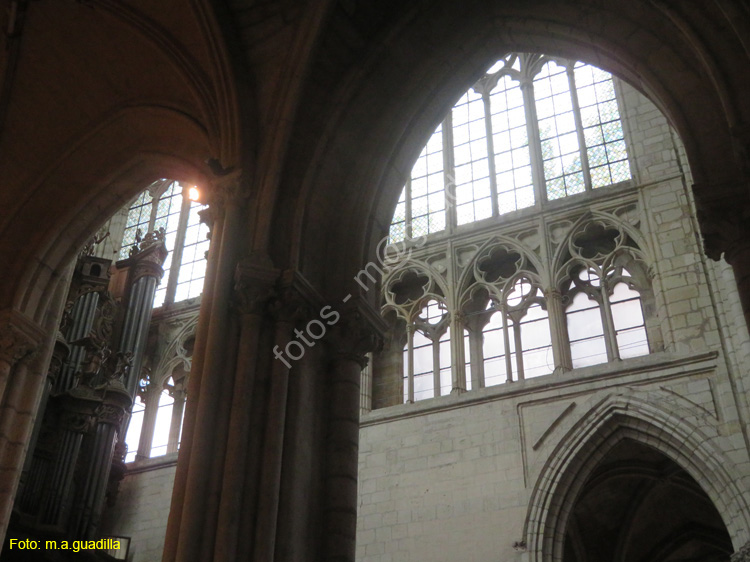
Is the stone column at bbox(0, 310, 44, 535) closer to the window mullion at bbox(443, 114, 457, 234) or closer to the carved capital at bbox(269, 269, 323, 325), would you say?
the carved capital at bbox(269, 269, 323, 325)

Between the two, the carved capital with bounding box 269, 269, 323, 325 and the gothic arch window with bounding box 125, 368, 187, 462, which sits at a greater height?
the gothic arch window with bounding box 125, 368, 187, 462

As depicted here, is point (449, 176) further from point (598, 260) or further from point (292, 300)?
point (292, 300)

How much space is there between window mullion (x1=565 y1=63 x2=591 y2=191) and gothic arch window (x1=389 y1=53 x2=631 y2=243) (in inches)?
0.6

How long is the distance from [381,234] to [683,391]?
19.7 ft

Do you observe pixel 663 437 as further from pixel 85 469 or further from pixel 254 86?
pixel 85 469

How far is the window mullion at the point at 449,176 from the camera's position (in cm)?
1423

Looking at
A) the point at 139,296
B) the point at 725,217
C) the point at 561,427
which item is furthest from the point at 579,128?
the point at 725,217

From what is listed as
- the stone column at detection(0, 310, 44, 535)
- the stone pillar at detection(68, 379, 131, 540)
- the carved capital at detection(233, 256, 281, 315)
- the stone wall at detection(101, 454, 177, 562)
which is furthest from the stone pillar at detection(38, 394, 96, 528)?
the carved capital at detection(233, 256, 281, 315)

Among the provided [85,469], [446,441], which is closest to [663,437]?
[446,441]

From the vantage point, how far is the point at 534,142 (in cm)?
1425

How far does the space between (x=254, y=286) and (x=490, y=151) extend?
→ 32.2 feet

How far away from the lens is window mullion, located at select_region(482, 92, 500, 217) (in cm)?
1409

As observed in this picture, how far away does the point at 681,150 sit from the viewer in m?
12.8

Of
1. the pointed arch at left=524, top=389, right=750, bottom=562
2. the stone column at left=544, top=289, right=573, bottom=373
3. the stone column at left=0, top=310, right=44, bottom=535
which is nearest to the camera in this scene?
the stone column at left=0, top=310, right=44, bottom=535
